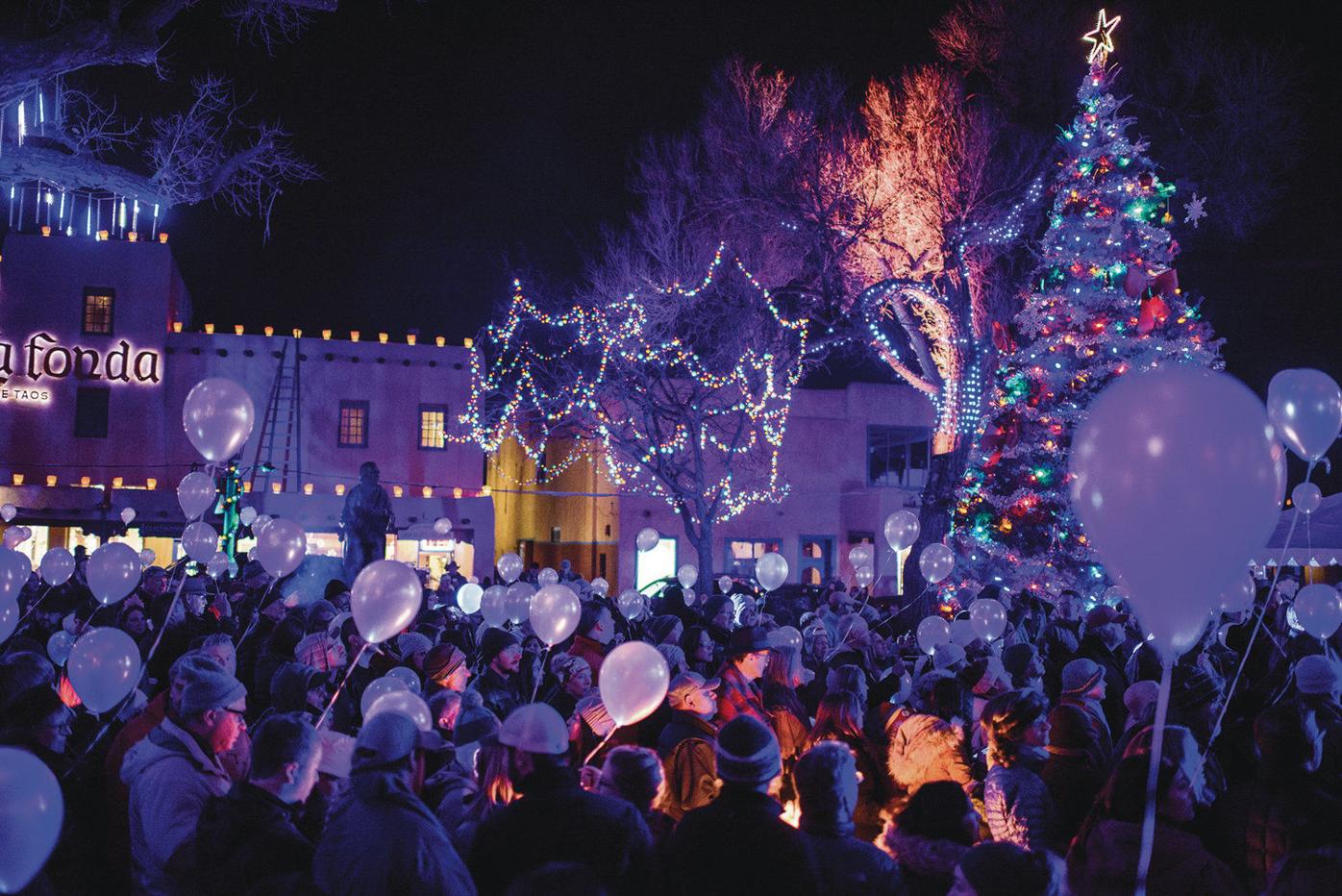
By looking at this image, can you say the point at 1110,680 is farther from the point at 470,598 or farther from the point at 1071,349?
the point at 1071,349

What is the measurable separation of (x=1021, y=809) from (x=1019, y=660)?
294cm

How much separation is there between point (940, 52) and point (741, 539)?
15455 millimetres

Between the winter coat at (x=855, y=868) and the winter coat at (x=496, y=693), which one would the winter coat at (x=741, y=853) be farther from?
the winter coat at (x=496, y=693)

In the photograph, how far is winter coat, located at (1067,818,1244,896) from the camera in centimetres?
318

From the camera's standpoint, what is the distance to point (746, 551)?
31.4 meters

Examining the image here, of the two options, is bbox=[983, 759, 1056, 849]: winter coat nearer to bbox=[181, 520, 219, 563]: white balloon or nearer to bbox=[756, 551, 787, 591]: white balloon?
bbox=[756, 551, 787, 591]: white balloon

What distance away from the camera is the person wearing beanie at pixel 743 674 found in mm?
5926

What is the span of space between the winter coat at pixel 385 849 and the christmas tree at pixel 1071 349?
527 inches

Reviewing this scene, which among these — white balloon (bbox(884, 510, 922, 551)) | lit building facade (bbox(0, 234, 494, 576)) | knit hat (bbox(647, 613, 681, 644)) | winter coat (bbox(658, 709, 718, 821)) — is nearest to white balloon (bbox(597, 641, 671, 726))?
winter coat (bbox(658, 709, 718, 821))

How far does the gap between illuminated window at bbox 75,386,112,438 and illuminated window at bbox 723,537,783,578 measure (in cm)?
1732

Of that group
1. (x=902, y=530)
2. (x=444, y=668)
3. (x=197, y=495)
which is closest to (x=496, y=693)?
(x=444, y=668)

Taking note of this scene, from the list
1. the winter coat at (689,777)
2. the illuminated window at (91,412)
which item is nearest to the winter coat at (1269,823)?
the winter coat at (689,777)

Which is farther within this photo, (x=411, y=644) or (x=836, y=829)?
(x=411, y=644)

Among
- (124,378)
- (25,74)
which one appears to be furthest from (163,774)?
(124,378)
